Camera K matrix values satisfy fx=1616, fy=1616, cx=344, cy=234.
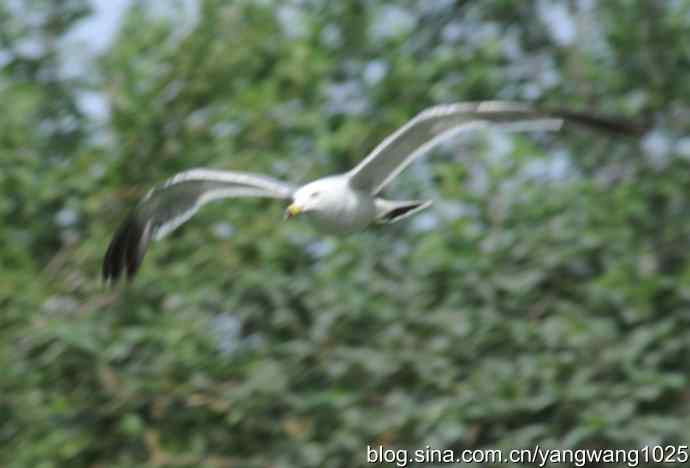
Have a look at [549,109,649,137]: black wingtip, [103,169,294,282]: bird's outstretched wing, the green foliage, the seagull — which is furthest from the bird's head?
the green foliage

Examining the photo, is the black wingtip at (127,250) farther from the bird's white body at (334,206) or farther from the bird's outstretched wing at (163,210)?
the bird's white body at (334,206)

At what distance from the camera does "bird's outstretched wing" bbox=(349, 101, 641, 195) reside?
551cm

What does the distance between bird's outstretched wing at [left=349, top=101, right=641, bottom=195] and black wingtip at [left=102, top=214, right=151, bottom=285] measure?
102 cm

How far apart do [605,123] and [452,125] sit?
53 cm

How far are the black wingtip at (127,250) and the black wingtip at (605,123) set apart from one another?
1698mm

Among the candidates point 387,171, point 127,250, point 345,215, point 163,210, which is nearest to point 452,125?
point 387,171

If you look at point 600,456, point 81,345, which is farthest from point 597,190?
point 81,345

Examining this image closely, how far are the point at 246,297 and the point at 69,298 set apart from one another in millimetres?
814

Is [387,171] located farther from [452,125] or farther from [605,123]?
[605,123]

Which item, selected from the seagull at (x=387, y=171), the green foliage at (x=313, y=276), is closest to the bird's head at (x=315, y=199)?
the seagull at (x=387, y=171)

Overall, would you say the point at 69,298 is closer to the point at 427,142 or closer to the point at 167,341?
the point at 167,341

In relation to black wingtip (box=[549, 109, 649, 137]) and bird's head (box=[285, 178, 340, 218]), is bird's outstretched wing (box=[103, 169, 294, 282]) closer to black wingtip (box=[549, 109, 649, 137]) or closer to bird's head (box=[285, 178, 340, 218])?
bird's head (box=[285, 178, 340, 218])

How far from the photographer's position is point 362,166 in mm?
5500

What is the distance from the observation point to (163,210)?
245 inches
